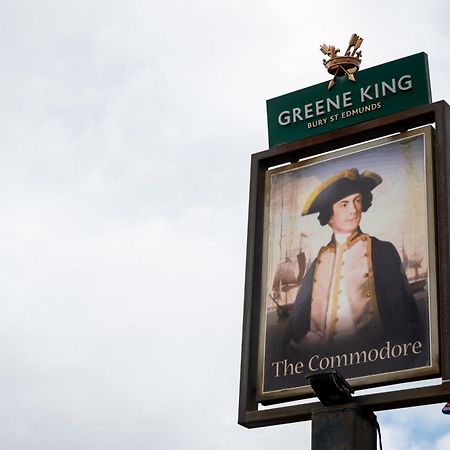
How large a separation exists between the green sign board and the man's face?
991 millimetres

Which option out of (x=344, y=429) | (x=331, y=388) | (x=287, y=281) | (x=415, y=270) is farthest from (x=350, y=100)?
(x=344, y=429)

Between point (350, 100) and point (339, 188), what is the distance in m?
1.13

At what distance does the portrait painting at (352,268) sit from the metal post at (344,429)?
37cm

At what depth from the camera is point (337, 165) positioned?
14.4 m

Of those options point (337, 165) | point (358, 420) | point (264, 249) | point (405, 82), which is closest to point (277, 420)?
point (358, 420)

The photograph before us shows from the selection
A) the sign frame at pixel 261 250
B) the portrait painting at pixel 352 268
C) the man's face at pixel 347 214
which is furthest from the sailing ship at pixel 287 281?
the man's face at pixel 347 214

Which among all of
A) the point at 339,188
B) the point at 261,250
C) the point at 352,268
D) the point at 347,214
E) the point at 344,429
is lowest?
the point at 344,429

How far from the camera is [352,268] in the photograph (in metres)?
13.6

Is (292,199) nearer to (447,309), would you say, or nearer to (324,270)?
(324,270)

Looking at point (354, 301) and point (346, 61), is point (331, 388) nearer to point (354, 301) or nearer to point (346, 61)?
point (354, 301)

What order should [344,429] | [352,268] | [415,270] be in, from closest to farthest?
[344,429] → [415,270] → [352,268]

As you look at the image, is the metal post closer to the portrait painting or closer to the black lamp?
the black lamp

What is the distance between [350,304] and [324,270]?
24.7 inches

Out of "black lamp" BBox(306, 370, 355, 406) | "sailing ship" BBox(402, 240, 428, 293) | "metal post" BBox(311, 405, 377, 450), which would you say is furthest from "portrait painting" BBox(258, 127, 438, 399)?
"metal post" BBox(311, 405, 377, 450)
